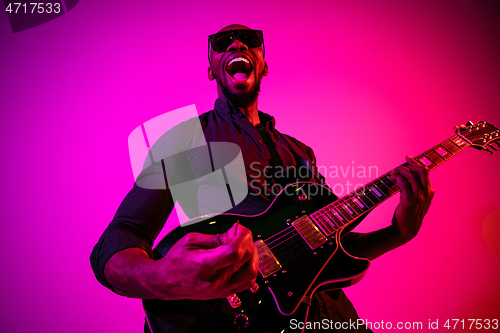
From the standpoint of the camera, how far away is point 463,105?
8.84 ft

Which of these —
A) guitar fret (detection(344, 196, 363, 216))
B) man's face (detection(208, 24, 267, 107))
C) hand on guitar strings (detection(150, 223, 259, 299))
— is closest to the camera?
hand on guitar strings (detection(150, 223, 259, 299))

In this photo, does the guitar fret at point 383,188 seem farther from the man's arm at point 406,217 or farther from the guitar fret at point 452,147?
the guitar fret at point 452,147

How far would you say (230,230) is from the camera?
1.86ft

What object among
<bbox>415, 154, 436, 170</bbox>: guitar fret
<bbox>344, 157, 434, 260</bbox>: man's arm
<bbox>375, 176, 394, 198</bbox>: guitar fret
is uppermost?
<bbox>415, 154, 436, 170</bbox>: guitar fret

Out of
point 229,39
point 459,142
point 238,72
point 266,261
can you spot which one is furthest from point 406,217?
point 229,39

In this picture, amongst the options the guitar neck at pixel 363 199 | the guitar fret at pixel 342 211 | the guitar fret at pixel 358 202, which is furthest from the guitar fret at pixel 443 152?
the guitar fret at pixel 342 211

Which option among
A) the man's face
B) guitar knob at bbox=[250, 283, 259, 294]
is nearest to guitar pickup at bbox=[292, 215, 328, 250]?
guitar knob at bbox=[250, 283, 259, 294]

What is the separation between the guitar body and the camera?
0.82 metres

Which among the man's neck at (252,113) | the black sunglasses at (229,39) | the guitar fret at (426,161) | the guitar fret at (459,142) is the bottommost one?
the guitar fret at (426,161)

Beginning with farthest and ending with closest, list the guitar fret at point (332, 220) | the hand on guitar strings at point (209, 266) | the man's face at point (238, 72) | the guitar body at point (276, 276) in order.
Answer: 1. the man's face at point (238, 72)
2. the guitar fret at point (332, 220)
3. the guitar body at point (276, 276)
4. the hand on guitar strings at point (209, 266)

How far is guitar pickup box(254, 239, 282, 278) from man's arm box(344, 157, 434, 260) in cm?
57

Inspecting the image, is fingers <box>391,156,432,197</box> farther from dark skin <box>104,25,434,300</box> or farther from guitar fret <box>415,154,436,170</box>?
dark skin <box>104,25,434,300</box>

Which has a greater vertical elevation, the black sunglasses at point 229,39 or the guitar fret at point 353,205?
the black sunglasses at point 229,39

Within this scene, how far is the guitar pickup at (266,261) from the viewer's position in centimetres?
100
